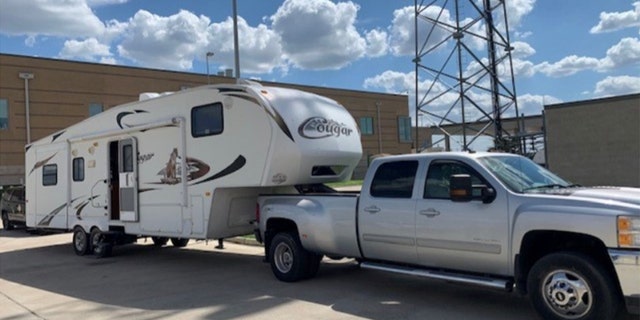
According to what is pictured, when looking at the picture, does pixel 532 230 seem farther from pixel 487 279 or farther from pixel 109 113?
pixel 109 113

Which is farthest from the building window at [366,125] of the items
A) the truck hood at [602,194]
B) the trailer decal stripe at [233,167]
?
the truck hood at [602,194]

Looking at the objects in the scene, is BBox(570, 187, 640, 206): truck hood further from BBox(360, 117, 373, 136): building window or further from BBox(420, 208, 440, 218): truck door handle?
BBox(360, 117, 373, 136): building window

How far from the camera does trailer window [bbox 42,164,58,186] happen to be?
1434 centimetres

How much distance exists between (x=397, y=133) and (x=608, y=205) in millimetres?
53651

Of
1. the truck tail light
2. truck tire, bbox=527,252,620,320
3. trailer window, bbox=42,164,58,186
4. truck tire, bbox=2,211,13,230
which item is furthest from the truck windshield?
truck tire, bbox=2,211,13,230

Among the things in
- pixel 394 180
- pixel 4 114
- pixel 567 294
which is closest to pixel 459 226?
pixel 394 180

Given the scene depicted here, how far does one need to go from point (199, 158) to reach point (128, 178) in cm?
248

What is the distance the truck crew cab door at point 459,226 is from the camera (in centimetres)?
632

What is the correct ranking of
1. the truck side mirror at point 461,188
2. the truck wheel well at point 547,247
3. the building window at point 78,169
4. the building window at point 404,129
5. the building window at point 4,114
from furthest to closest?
1. the building window at point 404,129
2. the building window at point 4,114
3. the building window at point 78,169
4. the truck side mirror at point 461,188
5. the truck wheel well at point 547,247

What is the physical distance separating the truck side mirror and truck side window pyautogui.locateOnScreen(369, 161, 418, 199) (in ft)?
2.83

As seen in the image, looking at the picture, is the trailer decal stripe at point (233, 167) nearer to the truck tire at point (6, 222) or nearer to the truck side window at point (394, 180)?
the truck side window at point (394, 180)

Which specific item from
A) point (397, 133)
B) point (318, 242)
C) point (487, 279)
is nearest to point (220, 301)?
point (318, 242)

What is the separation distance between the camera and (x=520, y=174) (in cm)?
680

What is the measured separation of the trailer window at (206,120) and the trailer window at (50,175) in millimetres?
5783
